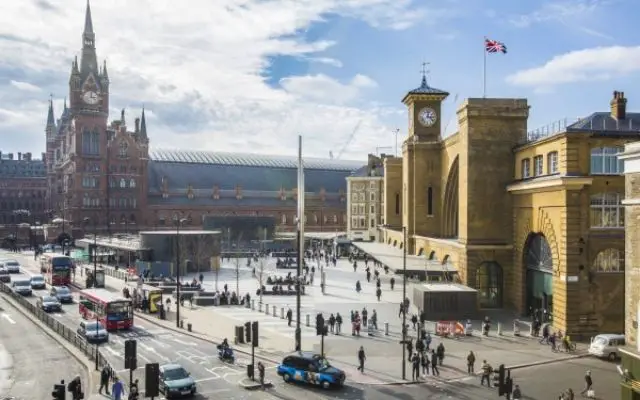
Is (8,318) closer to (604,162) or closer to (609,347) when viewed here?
(609,347)

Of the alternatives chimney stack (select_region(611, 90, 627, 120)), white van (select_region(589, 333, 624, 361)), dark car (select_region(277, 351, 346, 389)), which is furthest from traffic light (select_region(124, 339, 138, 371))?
chimney stack (select_region(611, 90, 627, 120))

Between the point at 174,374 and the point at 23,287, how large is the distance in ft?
130

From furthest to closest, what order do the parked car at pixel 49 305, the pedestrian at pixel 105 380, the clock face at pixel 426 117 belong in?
1. the clock face at pixel 426 117
2. the parked car at pixel 49 305
3. the pedestrian at pixel 105 380

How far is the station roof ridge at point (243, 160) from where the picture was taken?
146 metres

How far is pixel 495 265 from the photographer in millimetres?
50000

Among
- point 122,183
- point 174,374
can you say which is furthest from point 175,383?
point 122,183

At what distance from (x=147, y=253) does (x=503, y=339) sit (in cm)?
4895

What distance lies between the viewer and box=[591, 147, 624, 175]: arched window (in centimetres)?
4059

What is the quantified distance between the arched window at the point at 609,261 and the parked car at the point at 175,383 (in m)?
26.1

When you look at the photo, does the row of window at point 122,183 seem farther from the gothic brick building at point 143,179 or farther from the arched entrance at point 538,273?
the arched entrance at point 538,273

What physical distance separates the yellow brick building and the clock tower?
9.13ft

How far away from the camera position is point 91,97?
126m

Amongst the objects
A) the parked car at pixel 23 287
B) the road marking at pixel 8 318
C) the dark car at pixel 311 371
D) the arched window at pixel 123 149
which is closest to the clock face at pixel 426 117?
the parked car at pixel 23 287

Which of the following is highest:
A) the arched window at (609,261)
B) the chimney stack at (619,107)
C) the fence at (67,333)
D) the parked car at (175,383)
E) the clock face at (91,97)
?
the clock face at (91,97)
